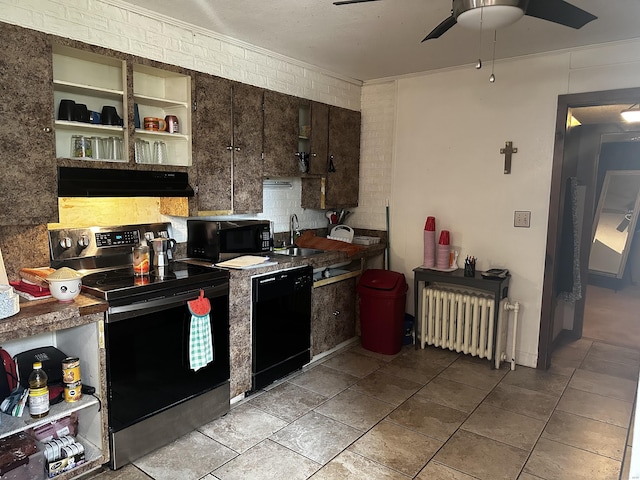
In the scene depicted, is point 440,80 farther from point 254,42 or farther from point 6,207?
point 6,207

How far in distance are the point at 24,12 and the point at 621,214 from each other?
8035mm

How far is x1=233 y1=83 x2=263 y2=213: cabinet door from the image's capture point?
329cm

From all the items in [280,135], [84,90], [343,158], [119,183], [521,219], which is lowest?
[521,219]

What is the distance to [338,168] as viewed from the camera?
4344mm

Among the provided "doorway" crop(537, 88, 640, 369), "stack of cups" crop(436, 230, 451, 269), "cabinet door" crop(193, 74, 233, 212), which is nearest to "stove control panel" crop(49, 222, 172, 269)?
"cabinet door" crop(193, 74, 233, 212)

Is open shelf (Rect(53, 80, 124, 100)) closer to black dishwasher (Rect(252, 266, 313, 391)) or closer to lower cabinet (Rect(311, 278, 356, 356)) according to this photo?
black dishwasher (Rect(252, 266, 313, 391))

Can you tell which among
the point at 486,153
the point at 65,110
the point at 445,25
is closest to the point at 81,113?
the point at 65,110

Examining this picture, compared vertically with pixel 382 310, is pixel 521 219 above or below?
above

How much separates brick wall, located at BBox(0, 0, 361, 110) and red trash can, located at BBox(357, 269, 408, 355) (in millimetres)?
1745

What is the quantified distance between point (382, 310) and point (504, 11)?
8.61 feet

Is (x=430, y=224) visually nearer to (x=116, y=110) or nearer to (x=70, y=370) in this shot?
(x=116, y=110)

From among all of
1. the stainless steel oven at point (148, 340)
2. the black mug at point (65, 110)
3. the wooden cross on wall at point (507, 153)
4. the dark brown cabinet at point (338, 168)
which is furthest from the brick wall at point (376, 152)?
the black mug at point (65, 110)

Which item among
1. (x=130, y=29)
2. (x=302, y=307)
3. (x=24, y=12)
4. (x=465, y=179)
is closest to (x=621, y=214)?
(x=465, y=179)

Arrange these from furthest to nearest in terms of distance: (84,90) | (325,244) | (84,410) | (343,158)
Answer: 1. (343,158)
2. (325,244)
3. (84,90)
4. (84,410)
